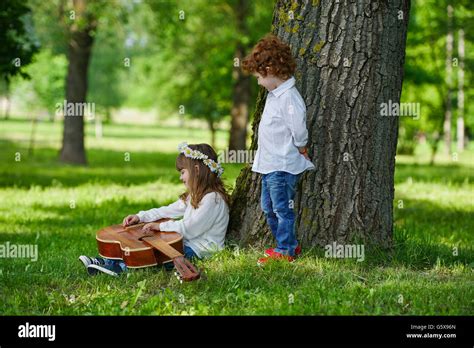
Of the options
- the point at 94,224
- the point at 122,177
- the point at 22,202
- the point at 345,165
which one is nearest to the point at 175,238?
the point at 345,165

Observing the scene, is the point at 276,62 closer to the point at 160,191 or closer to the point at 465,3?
the point at 160,191

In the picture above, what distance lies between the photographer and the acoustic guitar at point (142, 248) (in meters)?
5.77

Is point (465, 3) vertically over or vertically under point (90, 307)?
over

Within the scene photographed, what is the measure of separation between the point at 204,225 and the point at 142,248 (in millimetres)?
766

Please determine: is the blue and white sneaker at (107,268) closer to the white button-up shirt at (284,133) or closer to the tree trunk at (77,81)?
the white button-up shirt at (284,133)

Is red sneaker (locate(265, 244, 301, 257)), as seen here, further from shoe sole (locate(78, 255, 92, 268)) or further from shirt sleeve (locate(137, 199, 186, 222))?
shoe sole (locate(78, 255, 92, 268))

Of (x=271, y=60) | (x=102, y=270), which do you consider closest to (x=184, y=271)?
(x=102, y=270)

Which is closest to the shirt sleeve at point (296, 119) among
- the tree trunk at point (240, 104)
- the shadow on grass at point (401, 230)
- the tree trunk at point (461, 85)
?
the shadow on grass at point (401, 230)

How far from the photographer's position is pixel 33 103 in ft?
94.6

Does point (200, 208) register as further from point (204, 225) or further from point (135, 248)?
point (135, 248)

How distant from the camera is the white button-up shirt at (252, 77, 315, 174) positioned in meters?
5.84

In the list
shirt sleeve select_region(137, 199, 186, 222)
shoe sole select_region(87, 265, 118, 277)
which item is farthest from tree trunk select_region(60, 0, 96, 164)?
shoe sole select_region(87, 265, 118, 277)

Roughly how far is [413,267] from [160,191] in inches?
249

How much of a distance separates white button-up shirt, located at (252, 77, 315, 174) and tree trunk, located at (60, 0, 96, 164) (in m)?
12.8
